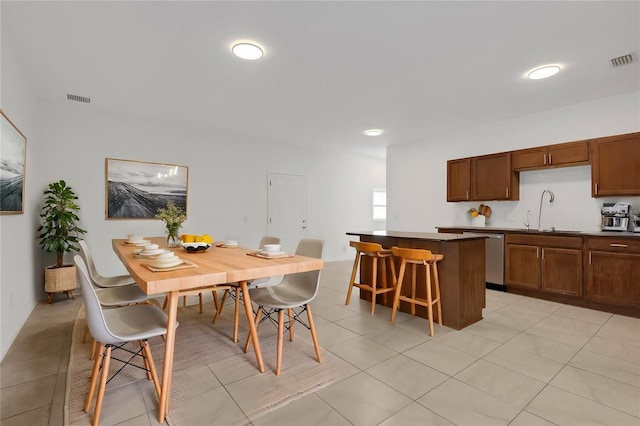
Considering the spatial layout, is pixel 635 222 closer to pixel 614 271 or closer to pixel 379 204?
pixel 614 271

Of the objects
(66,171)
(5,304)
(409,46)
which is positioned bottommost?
(5,304)

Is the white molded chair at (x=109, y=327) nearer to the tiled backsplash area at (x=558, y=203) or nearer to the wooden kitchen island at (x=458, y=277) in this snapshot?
the wooden kitchen island at (x=458, y=277)

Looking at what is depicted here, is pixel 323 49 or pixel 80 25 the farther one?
pixel 323 49

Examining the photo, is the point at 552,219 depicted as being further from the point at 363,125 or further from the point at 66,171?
the point at 66,171

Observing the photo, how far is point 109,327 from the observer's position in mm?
1698

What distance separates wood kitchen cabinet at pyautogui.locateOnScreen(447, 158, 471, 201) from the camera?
5.07m

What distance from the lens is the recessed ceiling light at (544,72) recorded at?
119 inches

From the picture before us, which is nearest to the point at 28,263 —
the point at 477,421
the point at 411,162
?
the point at 477,421

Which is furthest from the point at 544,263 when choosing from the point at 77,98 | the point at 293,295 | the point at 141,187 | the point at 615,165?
the point at 77,98

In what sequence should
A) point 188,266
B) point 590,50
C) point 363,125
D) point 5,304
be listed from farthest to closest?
point 363,125
point 590,50
point 5,304
point 188,266

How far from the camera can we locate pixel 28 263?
3.45 metres

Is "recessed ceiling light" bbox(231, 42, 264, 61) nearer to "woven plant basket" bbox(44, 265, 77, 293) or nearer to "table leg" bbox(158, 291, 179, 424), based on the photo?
"table leg" bbox(158, 291, 179, 424)

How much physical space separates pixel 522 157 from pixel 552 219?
0.98 m

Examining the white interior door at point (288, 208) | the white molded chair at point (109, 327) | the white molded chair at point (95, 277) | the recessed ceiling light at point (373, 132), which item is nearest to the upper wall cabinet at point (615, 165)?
the recessed ceiling light at point (373, 132)
